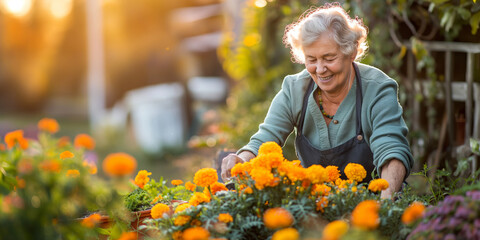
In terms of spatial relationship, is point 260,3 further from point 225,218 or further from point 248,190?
point 225,218

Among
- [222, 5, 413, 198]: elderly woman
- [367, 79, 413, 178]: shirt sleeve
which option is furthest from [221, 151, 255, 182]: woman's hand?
[367, 79, 413, 178]: shirt sleeve

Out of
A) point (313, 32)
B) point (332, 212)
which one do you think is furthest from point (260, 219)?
point (313, 32)

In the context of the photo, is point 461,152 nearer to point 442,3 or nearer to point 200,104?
point 442,3

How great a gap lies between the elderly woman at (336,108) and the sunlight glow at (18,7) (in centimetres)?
1500

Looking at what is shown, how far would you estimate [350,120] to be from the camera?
99.0 inches

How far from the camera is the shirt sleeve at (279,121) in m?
2.55

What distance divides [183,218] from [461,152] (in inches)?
104

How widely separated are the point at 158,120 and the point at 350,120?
7700 mm

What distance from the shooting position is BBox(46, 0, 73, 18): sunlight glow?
Result: 1555 cm

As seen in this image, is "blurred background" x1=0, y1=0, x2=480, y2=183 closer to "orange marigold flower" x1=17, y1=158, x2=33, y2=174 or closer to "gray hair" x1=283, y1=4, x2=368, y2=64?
"gray hair" x1=283, y1=4, x2=368, y2=64

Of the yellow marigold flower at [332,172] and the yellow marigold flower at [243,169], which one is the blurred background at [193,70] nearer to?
the yellow marigold flower at [332,172]

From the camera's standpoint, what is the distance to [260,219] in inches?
67.5

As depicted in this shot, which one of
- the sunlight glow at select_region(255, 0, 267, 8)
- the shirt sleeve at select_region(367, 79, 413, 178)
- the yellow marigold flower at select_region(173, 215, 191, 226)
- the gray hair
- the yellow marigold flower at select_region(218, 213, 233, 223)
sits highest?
the sunlight glow at select_region(255, 0, 267, 8)

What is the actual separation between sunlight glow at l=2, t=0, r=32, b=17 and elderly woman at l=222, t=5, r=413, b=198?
15.0 m
